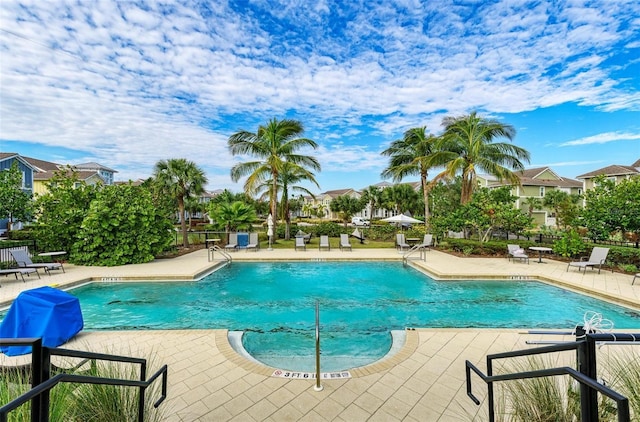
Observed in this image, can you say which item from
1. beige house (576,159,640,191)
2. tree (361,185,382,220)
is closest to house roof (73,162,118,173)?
A: tree (361,185,382,220)

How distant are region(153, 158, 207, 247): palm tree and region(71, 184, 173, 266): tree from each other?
351cm

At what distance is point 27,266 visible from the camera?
10492 mm

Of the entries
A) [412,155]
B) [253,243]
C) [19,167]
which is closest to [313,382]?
[253,243]

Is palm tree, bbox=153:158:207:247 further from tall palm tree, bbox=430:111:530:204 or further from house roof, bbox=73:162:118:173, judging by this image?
house roof, bbox=73:162:118:173

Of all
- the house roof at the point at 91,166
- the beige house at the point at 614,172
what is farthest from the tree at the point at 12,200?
the beige house at the point at 614,172

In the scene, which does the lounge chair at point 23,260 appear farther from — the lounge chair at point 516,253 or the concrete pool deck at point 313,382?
the lounge chair at point 516,253

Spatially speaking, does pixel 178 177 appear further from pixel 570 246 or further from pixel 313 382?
pixel 570 246

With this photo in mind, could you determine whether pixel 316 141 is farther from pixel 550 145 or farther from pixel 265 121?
pixel 550 145

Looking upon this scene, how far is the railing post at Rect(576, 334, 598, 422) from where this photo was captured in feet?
5.41

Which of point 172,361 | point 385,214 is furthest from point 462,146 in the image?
point 385,214

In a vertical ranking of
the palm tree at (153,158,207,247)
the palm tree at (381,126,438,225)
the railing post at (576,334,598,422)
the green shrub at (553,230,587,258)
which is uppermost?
the palm tree at (381,126,438,225)

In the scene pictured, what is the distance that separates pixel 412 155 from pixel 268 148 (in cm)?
1058

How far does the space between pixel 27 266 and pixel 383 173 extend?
820 inches

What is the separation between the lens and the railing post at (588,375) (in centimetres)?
165
